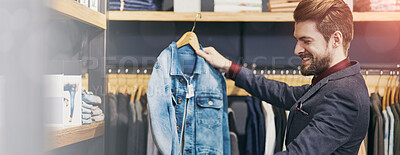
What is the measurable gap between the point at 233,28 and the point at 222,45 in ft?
0.40

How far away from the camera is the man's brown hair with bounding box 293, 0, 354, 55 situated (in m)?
1.08

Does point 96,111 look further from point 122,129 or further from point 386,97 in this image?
point 386,97

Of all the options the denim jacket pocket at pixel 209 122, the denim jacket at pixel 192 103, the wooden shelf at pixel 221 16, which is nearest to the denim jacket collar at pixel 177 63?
the denim jacket at pixel 192 103

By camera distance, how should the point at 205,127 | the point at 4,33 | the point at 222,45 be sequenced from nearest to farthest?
the point at 4,33
the point at 205,127
the point at 222,45

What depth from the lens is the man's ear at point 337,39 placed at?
108cm

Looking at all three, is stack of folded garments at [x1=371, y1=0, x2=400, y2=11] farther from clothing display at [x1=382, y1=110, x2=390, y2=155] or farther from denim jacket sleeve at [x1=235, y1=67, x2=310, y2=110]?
denim jacket sleeve at [x1=235, y1=67, x2=310, y2=110]

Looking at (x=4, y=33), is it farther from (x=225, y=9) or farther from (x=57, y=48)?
(x=225, y=9)

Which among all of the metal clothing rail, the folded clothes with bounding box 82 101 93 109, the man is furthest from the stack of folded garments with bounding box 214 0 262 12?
the folded clothes with bounding box 82 101 93 109

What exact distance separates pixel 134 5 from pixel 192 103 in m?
0.63

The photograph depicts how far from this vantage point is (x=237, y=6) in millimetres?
1555

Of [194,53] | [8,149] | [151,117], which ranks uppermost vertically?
[194,53]

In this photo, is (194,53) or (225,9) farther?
(225,9)

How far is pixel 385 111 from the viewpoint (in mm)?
1450

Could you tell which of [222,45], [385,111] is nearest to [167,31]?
[222,45]
